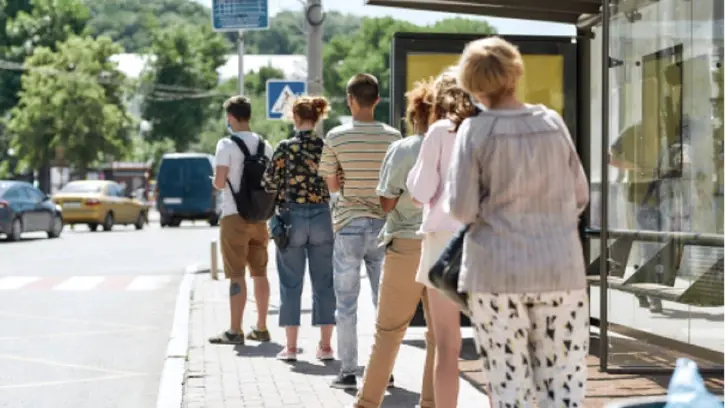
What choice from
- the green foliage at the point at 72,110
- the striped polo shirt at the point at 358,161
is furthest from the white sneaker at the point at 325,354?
the green foliage at the point at 72,110

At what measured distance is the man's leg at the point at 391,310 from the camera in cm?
685

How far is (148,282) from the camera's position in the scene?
19312mm

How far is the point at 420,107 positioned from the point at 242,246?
13.5 feet

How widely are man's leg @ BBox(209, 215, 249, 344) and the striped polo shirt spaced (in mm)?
2591

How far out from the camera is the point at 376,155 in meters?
8.06

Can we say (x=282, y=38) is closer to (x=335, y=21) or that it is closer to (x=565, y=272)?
(x=335, y=21)

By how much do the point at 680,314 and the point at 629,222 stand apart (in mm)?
673

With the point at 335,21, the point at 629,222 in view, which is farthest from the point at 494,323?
the point at 335,21

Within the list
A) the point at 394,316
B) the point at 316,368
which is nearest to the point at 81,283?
the point at 316,368

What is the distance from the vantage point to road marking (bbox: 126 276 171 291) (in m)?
18.4

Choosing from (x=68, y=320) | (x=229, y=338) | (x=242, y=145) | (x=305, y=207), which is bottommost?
(x=68, y=320)

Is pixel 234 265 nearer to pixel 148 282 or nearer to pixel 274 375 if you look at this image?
pixel 274 375

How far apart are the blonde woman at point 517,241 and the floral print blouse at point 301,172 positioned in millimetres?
4489

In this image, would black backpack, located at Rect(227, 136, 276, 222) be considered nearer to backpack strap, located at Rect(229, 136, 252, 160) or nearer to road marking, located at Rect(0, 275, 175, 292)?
backpack strap, located at Rect(229, 136, 252, 160)
